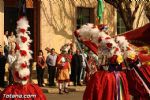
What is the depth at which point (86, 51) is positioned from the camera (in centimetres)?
1028

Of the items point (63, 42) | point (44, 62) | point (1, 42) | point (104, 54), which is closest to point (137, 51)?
point (104, 54)

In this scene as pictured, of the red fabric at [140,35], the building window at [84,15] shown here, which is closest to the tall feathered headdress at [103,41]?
the red fabric at [140,35]

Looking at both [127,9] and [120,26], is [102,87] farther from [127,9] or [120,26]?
[120,26]

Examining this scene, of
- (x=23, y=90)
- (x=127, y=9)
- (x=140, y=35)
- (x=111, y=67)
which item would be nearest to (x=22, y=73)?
(x=23, y=90)

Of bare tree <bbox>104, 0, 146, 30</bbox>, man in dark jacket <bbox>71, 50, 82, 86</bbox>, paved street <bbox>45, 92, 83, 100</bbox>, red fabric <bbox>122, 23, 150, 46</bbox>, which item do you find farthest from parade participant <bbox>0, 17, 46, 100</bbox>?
bare tree <bbox>104, 0, 146, 30</bbox>

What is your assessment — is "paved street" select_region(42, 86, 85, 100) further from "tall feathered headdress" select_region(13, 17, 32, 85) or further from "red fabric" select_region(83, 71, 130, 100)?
"tall feathered headdress" select_region(13, 17, 32, 85)

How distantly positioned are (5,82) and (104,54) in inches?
349

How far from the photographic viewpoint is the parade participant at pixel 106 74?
9570mm

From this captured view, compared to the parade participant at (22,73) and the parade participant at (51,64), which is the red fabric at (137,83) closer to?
the parade participant at (22,73)

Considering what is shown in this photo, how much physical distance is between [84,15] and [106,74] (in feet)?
48.8

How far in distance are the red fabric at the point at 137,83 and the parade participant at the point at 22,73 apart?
2.40m

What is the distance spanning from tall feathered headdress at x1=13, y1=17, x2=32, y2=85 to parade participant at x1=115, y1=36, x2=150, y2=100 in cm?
229

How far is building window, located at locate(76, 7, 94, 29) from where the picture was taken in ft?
79.3

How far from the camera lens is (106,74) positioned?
9.68 m
